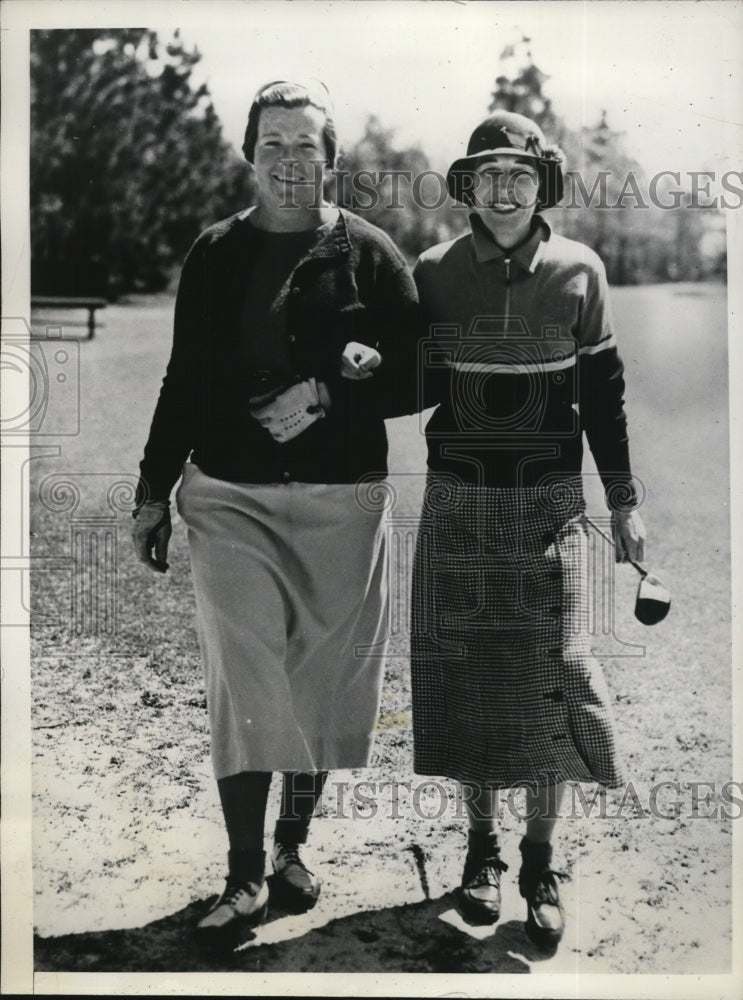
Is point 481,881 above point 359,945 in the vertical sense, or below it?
above

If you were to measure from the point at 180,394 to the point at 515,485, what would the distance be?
101cm

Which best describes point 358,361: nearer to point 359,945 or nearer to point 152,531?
point 152,531

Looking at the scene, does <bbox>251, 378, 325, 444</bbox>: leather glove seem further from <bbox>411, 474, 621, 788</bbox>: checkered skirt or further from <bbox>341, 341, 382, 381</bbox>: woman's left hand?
<bbox>411, 474, 621, 788</bbox>: checkered skirt

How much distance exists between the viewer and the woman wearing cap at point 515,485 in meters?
3.35

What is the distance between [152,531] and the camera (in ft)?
11.4

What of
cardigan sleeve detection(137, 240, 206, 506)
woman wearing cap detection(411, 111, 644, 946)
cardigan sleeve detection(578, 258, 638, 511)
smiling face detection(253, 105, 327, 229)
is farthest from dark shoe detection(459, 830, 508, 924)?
smiling face detection(253, 105, 327, 229)

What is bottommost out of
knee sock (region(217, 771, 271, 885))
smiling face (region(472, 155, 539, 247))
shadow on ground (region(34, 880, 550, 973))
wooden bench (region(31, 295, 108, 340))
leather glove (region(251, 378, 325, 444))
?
shadow on ground (region(34, 880, 550, 973))

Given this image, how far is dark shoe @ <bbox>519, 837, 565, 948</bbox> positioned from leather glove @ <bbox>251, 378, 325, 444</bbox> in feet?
4.48

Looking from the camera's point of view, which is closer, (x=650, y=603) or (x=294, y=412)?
(x=294, y=412)

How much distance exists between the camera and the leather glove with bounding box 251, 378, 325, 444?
11.1 feet

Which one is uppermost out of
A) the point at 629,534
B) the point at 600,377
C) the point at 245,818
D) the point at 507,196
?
the point at 507,196

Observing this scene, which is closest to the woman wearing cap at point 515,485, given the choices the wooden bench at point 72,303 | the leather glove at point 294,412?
the leather glove at point 294,412

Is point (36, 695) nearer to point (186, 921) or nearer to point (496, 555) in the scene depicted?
point (186, 921)

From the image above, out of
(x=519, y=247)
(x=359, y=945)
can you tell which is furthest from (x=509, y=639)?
(x=519, y=247)
